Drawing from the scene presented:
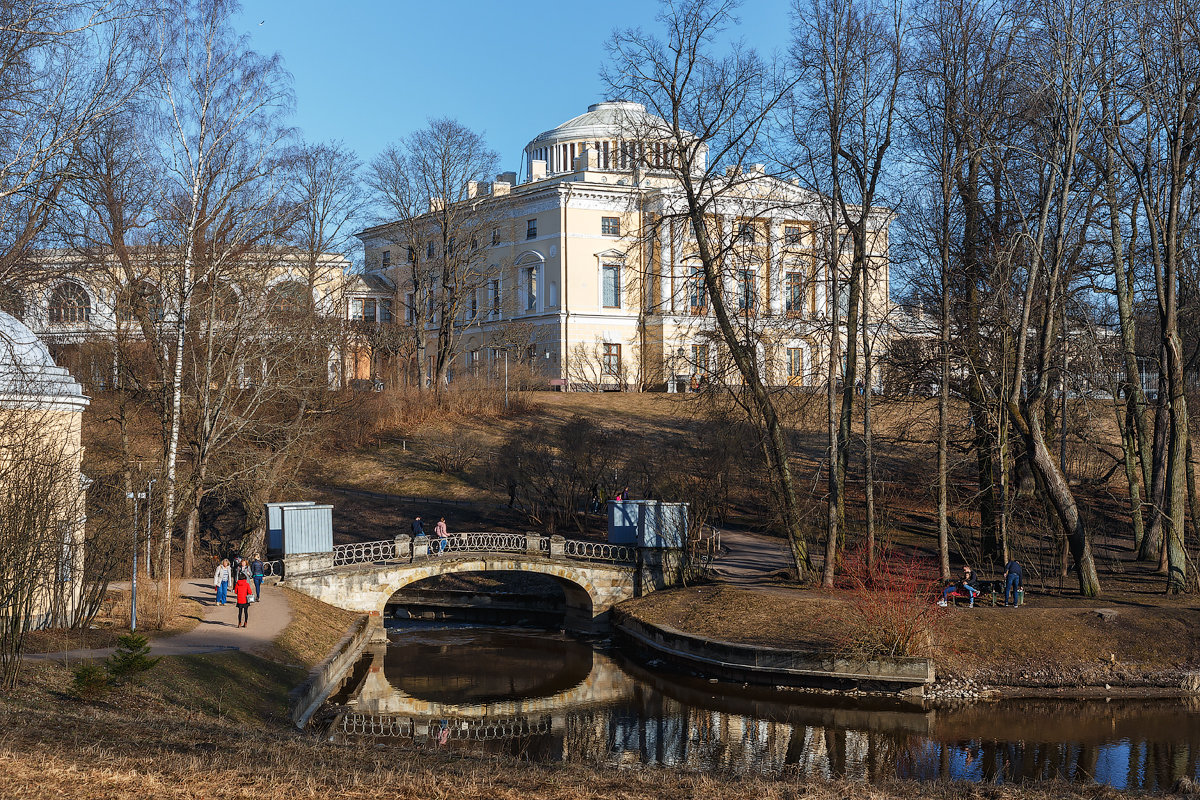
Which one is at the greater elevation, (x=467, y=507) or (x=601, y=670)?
(x=467, y=507)

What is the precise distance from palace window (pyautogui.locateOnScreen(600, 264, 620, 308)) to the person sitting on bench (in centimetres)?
3886

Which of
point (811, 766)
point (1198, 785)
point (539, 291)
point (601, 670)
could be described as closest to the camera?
point (1198, 785)

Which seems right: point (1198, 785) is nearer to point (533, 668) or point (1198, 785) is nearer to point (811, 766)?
point (811, 766)

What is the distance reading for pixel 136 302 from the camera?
30312 mm

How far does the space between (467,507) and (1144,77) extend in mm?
27902

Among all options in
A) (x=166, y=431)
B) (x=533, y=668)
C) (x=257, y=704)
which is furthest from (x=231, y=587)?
(x=257, y=704)

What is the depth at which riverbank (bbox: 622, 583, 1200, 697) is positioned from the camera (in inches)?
920

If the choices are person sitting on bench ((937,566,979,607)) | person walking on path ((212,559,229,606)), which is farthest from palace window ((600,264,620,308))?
person walking on path ((212,559,229,606))

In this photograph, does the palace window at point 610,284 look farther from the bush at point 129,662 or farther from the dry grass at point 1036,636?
the bush at point 129,662

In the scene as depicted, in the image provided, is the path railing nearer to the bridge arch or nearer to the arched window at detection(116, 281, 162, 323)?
the bridge arch

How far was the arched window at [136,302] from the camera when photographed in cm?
2956

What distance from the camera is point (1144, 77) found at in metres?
26.0

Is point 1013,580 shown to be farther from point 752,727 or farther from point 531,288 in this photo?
point 531,288

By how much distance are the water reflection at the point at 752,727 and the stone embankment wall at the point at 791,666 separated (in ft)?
1.93
